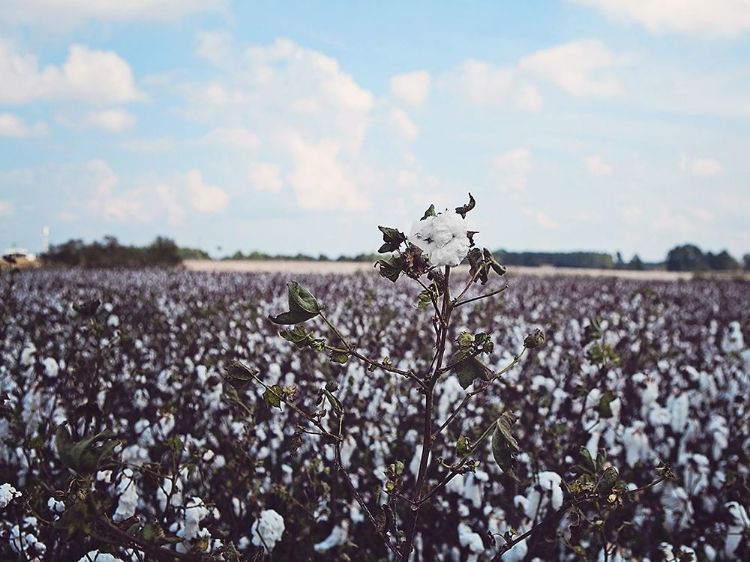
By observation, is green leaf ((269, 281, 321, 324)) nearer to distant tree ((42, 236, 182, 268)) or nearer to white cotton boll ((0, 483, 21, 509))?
white cotton boll ((0, 483, 21, 509))

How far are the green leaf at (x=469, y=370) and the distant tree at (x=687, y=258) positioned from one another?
54101 mm

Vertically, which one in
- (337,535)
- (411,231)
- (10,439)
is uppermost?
(411,231)

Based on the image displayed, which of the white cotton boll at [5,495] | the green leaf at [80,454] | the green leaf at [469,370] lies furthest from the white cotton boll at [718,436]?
the green leaf at [80,454]

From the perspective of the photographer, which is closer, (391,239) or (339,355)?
(391,239)

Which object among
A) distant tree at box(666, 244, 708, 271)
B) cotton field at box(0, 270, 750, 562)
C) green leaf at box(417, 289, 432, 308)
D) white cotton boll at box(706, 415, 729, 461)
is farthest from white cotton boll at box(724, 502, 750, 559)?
distant tree at box(666, 244, 708, 271)

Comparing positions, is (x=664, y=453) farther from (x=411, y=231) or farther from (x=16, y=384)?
(x=16, y=384)

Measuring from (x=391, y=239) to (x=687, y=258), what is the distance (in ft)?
182

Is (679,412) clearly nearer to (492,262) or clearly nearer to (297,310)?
(492,262)

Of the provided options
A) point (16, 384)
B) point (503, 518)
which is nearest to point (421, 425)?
point (503, 518)

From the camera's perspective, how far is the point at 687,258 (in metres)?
50.4

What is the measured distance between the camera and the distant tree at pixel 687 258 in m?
50.1

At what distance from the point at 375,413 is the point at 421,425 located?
1.96ft

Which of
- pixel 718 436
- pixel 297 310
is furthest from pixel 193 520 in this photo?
pixel 718 436

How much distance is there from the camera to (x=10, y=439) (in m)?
3.14
